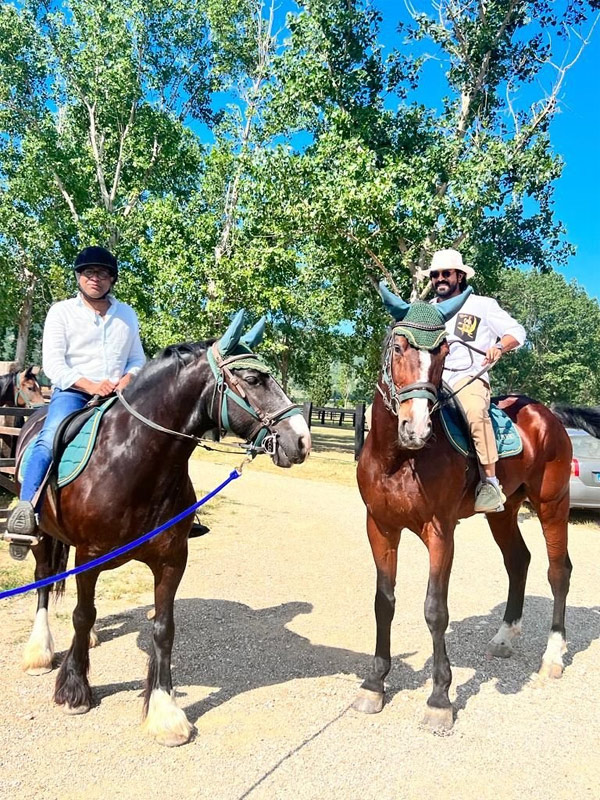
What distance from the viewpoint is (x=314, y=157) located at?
1903cm

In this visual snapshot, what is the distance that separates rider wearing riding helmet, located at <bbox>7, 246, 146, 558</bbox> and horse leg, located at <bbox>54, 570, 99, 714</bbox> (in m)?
0.50

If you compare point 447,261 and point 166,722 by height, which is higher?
point 447,261

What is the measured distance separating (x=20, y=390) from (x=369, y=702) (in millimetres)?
7476

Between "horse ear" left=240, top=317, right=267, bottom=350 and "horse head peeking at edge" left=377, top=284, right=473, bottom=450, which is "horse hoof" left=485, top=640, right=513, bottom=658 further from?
"horse ear" left=240, top=317, right=267, bottom=350

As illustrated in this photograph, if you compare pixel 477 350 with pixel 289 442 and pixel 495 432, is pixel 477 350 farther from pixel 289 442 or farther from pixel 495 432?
pixel 289 442

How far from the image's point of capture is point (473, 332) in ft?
16.9

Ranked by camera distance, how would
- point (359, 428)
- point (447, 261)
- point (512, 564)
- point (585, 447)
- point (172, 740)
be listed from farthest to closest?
point (359, 428) < point (585, 447) < point (512, 564) < point (447, 261) < point (172, 740)

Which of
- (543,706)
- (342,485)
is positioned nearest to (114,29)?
(342,485)

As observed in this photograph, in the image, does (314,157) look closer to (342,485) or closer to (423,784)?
(342,485)

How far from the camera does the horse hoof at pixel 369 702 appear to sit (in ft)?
13.6

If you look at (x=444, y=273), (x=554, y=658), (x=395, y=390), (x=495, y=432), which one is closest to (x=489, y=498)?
(x=495, y=432)

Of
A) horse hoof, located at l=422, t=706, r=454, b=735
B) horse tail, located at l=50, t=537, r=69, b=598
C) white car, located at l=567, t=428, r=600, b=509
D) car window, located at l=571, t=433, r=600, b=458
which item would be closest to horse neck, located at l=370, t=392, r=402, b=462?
horse hoof, located at l=422, t=706, r=454, b=735

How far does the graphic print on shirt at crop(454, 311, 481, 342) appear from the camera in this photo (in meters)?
5.15

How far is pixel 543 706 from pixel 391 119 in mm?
20415
